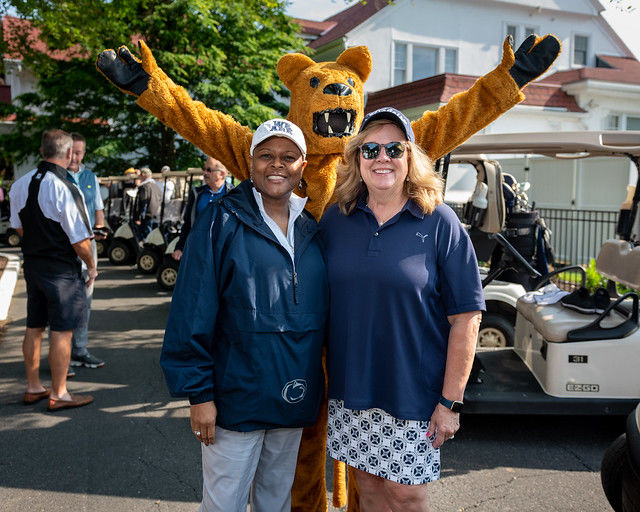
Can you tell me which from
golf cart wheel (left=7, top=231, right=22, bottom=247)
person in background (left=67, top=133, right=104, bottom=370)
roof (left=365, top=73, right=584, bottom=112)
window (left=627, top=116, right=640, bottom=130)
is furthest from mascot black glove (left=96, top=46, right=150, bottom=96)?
window (left=627, top=116, right=640, bottom=130)

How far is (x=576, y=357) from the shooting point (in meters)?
3.87

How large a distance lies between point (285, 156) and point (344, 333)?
30.1 inches

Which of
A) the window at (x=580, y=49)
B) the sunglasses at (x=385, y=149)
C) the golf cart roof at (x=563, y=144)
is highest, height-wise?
the window at (x=580, y=49)

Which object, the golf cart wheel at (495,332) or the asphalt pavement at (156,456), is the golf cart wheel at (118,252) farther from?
the golf cart wheel at (495,332)

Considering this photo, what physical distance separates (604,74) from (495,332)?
17046mm

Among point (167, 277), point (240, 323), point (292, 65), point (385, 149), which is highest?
point (292, 65)

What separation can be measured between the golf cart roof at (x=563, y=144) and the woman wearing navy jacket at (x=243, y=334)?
295cm

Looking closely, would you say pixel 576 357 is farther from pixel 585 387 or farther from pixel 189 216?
pixel 189 216

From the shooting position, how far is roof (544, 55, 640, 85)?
18.4 m

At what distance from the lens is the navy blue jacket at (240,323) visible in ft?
6.96

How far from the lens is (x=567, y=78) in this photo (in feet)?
63.4

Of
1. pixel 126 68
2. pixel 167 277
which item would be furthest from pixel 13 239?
pixel 126 68

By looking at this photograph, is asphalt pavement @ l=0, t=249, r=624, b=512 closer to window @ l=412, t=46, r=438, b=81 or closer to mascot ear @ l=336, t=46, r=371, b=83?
mascot ear @ l=336, t=46, r=371, b=83

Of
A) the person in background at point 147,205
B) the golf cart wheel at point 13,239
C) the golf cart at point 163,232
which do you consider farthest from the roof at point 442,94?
the golf cart wheel at point 13,239
